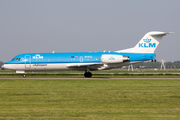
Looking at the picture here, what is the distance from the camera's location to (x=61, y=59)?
40500 millimetres

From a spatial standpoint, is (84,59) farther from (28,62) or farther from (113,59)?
(28,62)

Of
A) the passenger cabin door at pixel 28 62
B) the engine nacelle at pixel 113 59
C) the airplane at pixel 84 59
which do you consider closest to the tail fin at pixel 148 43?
the airplane at pixel 84 59

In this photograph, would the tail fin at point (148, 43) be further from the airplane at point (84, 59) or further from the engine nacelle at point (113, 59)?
the engine nacelle at point (113, 59)

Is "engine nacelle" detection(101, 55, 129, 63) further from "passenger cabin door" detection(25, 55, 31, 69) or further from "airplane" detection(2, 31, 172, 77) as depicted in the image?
"passenger cabin door" detection(25, 55, 31, 69)

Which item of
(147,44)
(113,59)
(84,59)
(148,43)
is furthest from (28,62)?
(148,43)

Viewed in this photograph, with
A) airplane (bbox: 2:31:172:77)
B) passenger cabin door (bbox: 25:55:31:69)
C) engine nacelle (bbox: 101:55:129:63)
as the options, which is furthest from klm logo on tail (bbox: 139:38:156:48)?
passenger cabin door (bbox: 25:55:31:69)

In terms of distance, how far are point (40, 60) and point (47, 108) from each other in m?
28.8

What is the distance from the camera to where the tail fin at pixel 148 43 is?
1652 inches

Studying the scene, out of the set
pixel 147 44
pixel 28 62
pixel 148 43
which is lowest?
pixel 28 62

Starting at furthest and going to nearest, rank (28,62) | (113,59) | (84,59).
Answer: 1. (28,62)
2. (84,59)
3. (113,59)

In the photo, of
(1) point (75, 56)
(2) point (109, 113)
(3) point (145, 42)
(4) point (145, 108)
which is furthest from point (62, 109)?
(3) point (145, 42)

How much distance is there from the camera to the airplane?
4016cm

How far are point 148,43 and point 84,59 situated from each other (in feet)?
36.8

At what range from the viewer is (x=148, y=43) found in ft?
138
